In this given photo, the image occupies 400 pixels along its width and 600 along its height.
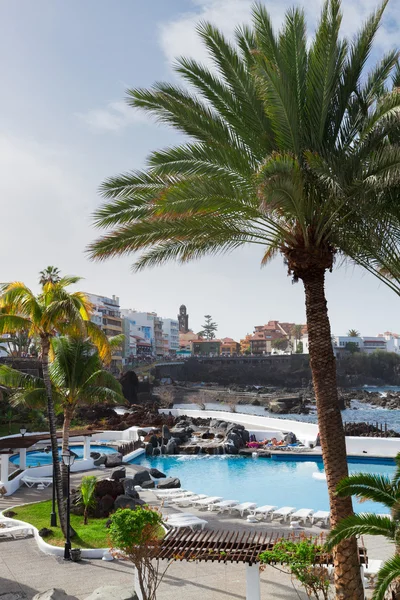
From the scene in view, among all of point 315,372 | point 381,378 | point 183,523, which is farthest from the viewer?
point 381,378

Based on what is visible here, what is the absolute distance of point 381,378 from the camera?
124 m

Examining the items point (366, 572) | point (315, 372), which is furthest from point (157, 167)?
point (366, 572)

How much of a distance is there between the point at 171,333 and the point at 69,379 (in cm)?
14451

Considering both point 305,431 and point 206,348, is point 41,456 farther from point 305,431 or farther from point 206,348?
point 206,348

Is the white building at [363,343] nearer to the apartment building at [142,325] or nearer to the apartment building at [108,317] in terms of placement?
the apartment building at [142,325]

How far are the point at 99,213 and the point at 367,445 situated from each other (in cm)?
2643

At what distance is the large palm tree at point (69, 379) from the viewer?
57.8 ft

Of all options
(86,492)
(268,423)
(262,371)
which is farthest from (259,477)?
(262,371)

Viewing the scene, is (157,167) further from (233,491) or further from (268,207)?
(233,491)

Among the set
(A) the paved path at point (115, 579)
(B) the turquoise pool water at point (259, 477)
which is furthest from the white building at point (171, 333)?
(A) the paved path at point (115, 579)

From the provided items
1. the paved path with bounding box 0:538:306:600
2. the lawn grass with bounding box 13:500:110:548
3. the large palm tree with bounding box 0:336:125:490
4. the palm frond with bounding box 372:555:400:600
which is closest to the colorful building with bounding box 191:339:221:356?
the lawn grass with bounding box 13:500:110:548

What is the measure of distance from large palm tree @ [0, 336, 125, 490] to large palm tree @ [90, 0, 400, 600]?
8210 millimetres

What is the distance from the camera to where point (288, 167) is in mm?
7996

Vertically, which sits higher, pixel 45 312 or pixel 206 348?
pixel 206 348
